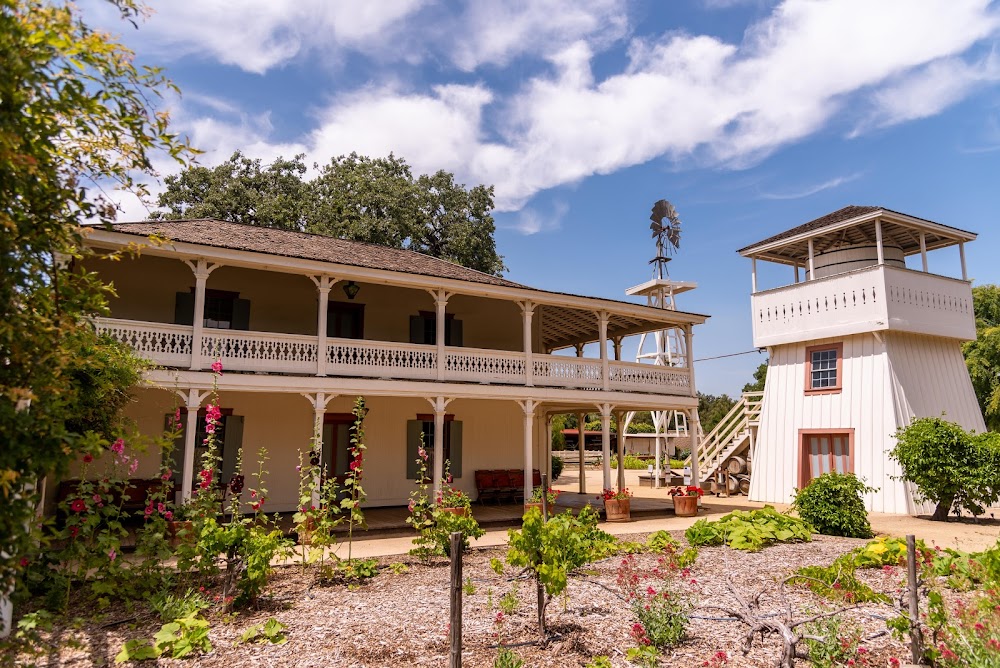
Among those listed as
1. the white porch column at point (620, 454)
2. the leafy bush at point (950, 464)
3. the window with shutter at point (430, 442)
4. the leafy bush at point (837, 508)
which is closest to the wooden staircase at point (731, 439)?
the white porch column at point (620, 454)

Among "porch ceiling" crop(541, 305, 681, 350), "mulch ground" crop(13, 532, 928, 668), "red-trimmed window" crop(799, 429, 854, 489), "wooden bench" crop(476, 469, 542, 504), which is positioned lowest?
"mulch ground" crop(13, 532, 928, 668)

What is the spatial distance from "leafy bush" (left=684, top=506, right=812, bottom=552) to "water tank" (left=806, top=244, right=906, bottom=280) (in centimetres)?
971

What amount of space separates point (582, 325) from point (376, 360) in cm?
843

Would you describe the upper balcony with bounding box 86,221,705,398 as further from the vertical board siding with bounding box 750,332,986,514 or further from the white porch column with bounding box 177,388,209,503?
the vertical board siding with bounding box 750,332,986,514

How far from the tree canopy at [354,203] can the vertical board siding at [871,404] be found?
736 inches

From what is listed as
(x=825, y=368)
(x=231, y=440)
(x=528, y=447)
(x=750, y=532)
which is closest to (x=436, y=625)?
(x=750, y=532)

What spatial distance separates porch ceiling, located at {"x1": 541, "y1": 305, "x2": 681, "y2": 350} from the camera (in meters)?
19.2

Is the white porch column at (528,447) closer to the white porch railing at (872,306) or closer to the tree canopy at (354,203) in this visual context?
the white porch railing at (872,306)

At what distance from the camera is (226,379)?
41.2 feet

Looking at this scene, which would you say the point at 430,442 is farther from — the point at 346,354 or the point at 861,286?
the point at 861,286

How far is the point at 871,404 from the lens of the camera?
17.5 meters

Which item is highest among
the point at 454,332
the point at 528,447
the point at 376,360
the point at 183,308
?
the point at 454,332

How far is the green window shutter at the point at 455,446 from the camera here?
1827 cm

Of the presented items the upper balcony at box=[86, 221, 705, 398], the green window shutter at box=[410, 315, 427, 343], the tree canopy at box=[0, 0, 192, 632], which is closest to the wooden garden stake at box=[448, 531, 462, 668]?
the tree canopy at box=[0, 0, 192, 632]
